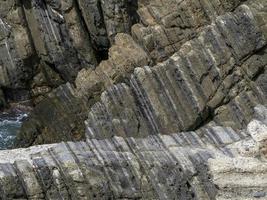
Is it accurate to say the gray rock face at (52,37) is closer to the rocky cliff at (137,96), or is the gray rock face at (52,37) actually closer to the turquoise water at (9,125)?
the rocky cliff at (137,96)

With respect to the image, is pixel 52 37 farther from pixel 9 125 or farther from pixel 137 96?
pixel 137 96

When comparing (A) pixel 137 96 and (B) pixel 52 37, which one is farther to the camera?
(B) pixel 52 37

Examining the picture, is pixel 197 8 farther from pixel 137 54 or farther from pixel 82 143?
pixel 82 143

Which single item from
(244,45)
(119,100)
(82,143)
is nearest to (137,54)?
(119,100)

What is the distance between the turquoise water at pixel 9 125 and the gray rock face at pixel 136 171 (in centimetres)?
1801

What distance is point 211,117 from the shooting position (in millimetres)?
23891

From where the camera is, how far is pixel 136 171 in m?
17.7

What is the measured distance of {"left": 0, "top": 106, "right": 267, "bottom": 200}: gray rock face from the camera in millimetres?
16469

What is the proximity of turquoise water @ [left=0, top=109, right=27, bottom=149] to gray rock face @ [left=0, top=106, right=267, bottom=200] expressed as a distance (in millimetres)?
18014

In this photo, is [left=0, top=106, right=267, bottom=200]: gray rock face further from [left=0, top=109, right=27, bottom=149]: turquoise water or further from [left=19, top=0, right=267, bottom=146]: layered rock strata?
[left=0, top=109, right=27, bottom=149]: turquoise water

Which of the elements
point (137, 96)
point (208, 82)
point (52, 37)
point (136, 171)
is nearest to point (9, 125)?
point (52, 37)

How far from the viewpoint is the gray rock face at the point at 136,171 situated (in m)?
16.5

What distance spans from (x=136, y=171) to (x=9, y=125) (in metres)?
22.8

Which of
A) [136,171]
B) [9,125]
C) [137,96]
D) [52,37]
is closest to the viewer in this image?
[136,171]
